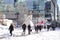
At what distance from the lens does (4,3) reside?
37.9ft

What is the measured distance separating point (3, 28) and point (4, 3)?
1.62 m

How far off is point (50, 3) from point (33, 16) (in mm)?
2713

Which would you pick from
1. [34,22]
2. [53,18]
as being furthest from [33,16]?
[53,18]

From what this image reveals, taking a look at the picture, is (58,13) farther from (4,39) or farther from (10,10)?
(4,39)

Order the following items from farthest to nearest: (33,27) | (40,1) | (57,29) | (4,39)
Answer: (57,29) < (40,1) < (33,27) < (4,39)

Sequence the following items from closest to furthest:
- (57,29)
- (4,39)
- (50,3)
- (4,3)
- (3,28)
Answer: (4,39) → (3,28) → (4,3) → (50,3) → (57,29)

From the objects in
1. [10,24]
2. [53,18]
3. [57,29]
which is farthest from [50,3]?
[10,24]

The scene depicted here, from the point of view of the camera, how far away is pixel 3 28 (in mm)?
10766

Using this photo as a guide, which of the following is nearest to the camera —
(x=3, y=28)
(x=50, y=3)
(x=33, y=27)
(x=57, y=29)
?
(x=3, y=28)

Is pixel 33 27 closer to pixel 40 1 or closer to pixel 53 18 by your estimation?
pixel 40 1

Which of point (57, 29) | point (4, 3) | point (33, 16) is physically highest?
point (4, 3)

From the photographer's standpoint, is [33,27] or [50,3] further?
[50,3]

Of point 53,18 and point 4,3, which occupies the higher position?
point 4,3

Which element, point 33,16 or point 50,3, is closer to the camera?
point 33,16
